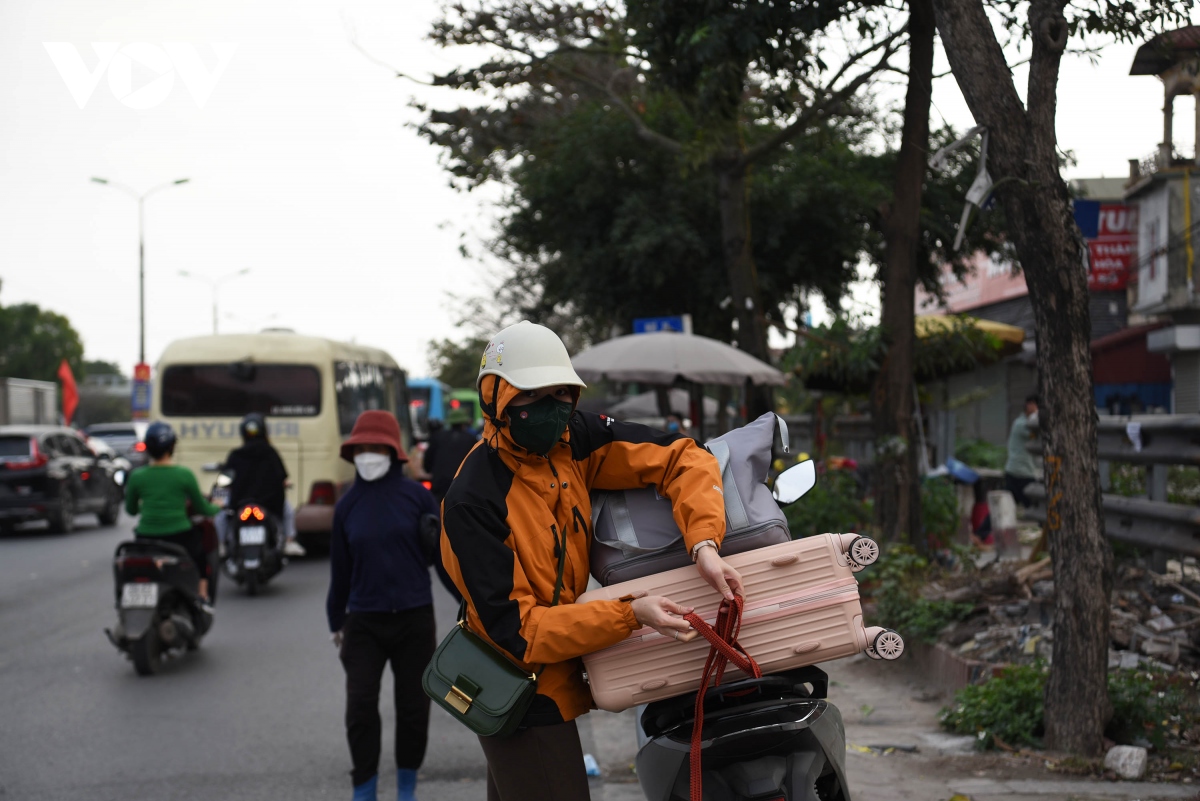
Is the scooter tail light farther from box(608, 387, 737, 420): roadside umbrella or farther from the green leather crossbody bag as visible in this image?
box(608, 387, 737, 420): roadside umbrella

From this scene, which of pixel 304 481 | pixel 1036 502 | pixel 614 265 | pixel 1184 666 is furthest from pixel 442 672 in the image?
pixel 614 265

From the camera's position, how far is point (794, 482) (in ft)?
10.1

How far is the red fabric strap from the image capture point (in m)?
2.63

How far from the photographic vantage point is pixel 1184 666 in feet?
20.4

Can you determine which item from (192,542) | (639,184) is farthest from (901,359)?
(639,184)

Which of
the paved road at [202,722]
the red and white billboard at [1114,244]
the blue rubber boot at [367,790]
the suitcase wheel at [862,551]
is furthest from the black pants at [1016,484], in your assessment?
the red and white billboard at [1114,244]

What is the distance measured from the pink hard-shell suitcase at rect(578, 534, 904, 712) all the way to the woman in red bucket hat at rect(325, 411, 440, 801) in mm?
2518

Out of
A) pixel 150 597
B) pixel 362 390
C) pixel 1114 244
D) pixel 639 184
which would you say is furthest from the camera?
pixel 1114 244

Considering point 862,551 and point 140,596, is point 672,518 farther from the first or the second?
point 140,596

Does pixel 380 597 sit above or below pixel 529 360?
below

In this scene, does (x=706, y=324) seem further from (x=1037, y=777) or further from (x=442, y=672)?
(x=442, y=672)

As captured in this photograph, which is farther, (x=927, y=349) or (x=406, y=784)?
(x=927, y=349)

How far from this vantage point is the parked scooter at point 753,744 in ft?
9.09

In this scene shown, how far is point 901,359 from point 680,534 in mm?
7444
